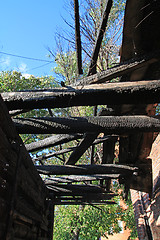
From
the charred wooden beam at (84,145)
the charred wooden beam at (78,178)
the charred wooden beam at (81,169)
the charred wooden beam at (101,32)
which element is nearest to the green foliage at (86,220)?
the charred wooden beam at (78,178)

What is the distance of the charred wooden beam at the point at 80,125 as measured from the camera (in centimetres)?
206

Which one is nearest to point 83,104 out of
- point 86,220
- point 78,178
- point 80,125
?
point 80,125

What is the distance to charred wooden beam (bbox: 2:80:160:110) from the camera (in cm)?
177

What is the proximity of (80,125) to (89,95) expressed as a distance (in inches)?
17.0

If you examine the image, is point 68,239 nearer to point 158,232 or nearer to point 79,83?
point 158,232

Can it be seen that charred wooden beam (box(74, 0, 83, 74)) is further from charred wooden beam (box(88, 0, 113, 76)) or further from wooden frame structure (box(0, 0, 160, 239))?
charred wooden beam (box(88, 0, 113, 76))

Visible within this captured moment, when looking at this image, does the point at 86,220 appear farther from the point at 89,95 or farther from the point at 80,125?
the point at 89,95

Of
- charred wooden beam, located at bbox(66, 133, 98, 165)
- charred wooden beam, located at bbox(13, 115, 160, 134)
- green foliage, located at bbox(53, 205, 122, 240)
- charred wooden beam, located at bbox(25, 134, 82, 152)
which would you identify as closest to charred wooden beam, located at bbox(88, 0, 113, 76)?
Answer: charred wooden beam, located at bbox(13, 115, 160, 134)

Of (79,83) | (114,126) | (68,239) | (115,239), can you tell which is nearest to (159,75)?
(114,126)

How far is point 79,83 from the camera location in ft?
6.61

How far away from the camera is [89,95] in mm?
1777

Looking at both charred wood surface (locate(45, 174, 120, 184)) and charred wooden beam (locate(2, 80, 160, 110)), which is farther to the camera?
charred wood surface (locate(45, 174, 120, 184))

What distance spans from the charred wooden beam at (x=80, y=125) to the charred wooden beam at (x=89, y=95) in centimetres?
28

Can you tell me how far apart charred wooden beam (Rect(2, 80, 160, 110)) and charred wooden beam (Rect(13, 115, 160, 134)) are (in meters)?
0.28
